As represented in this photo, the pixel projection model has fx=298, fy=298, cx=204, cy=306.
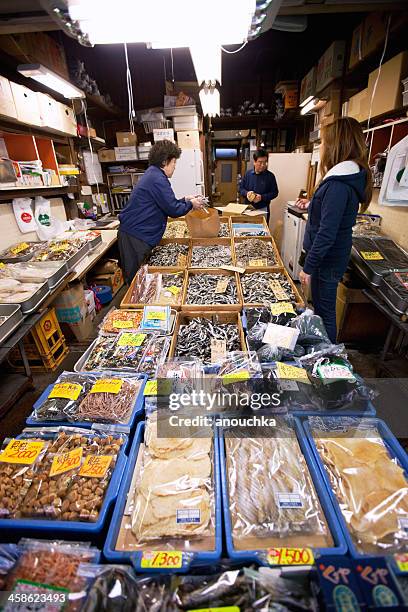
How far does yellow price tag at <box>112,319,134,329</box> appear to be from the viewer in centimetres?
185

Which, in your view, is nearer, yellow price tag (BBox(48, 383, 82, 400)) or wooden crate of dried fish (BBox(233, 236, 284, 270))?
yellow price tag (BBox(48, 383, 82, 400))

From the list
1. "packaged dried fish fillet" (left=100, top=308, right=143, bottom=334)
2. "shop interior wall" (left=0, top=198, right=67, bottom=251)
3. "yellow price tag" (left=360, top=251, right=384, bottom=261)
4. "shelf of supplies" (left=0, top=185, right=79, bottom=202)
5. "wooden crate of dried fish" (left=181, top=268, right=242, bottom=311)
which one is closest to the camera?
"packaged dried fish fillet" (left=100, top=308, right=143, bottom=334)

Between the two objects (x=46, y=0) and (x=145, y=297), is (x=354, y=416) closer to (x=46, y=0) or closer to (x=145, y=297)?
(x=145, y=297)

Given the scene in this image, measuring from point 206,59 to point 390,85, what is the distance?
5.29 ft

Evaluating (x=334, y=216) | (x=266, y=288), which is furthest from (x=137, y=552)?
(x=334, y=216)

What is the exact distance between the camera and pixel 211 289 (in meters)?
2.27

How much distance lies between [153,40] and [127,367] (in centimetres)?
176

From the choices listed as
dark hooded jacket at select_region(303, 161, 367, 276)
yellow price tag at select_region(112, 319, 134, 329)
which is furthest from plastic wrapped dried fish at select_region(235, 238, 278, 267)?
yellow price tag at select_region(112, 319, 134, 329)

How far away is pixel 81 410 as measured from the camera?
4.11ft

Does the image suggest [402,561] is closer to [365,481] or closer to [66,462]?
[365,481]

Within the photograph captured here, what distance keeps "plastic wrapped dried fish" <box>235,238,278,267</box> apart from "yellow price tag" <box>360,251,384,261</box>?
0.76m

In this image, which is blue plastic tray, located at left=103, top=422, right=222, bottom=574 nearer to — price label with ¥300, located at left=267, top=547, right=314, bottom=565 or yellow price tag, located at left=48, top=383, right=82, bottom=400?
price label with ¥300, located at left=267, top=547, right=314, bottom=565

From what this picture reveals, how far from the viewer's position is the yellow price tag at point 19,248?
299 centimetres

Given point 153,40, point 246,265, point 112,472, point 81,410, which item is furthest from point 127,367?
point 153,40
